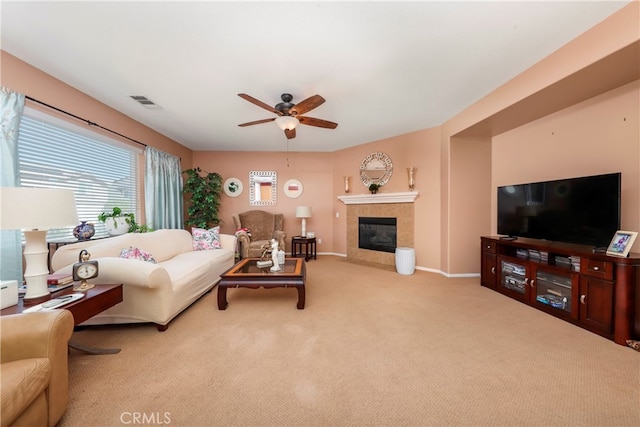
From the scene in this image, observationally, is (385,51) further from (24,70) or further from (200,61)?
(24,70)

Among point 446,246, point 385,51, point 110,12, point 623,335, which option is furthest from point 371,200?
point 110,12

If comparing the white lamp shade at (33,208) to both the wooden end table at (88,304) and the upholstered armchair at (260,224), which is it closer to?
the wooden end table at (88,304)

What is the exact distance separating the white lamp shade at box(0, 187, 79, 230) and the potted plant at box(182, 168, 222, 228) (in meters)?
3.30

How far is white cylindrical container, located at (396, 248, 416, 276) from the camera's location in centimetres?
393

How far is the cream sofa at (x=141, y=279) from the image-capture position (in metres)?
2.02

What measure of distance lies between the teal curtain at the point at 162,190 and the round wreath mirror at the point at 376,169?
3.73 meters

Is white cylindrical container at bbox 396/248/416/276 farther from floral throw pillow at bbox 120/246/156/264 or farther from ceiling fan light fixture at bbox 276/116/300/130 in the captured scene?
floral throw pillow at bbox 120/246/156/264

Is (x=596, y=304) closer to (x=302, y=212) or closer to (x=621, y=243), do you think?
(x=621, y=243)

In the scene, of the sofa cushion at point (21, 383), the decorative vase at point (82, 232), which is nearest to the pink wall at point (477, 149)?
the decorative vase at point (82, 232)

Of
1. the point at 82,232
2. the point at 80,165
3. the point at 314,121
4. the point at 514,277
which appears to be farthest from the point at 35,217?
the point at 514,277

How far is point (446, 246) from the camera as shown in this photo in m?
3.81

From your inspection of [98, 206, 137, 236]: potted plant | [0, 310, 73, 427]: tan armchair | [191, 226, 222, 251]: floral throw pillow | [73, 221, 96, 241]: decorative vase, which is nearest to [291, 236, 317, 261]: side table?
[191, 226, 222, 251]: floral throw pillow

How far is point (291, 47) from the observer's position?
6.46 ft

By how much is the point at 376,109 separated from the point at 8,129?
3.79 m
